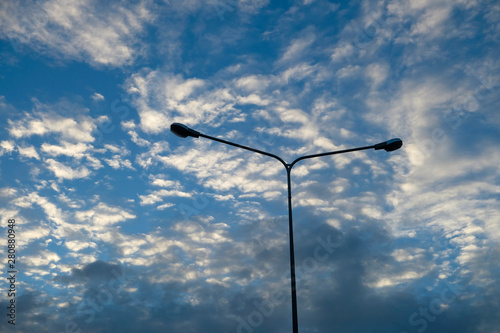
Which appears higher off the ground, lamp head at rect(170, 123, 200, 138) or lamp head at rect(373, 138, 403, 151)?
lamp head at rect(170, 123, 200, 138)

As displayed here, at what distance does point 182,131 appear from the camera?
14906mm

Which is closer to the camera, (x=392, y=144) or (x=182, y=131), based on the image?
(x=182, y=131)

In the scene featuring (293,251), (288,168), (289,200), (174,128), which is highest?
(174,128)

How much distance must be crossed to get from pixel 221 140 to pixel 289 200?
3.67 metres

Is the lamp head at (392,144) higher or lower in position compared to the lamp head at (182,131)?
lower

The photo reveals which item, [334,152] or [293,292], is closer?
[293,292]

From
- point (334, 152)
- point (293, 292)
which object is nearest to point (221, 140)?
point (334, 152)

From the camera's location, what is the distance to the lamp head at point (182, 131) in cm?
1473

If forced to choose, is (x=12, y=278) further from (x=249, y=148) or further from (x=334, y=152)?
(x=334, y=152)

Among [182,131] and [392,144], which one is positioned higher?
[182,131]

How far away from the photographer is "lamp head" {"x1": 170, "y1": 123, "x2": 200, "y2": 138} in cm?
1473

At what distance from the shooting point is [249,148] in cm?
1619

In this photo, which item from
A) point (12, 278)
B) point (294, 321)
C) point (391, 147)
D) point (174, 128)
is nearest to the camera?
point (294, 321)

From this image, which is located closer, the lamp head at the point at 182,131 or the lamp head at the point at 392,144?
the lamp head at the point at 182,131
